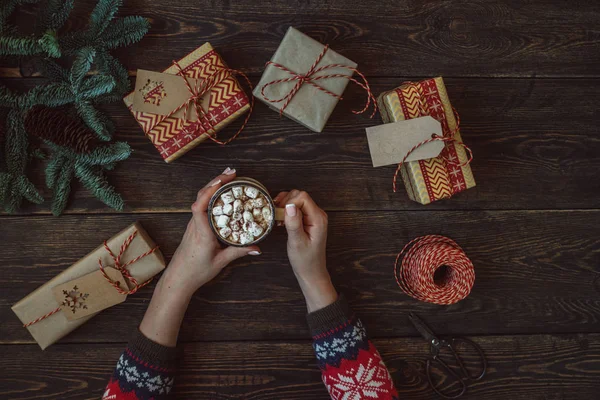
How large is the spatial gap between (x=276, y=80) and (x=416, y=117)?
1.22 ft

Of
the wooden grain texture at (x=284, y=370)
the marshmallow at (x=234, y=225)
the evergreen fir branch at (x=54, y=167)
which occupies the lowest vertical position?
the wooden grain texture at (x=284, y=370)

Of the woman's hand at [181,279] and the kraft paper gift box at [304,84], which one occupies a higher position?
the kraft paper gift box at [304,84]

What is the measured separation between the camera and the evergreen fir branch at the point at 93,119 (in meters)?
1.01

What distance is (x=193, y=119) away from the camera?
105 cm

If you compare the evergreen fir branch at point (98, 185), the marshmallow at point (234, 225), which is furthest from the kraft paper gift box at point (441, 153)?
the evergreen fir branch at point (98, 185)

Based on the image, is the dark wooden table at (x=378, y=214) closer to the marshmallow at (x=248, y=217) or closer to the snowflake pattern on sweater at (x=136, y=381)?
the snowflake pattern on sweater at (x=136, y=381)

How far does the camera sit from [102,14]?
1.02 meters

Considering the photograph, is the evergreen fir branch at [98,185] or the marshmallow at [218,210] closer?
the marshmallow at [218,210]

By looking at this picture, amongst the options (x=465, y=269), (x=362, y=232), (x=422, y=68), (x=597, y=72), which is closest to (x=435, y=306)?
(x=465, y=269)

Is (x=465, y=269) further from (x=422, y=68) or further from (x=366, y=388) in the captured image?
(x=422, y=68)

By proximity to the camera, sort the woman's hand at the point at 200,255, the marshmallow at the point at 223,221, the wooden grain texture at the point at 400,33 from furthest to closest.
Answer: the wooden grain texture at the point at 400,33 → the woman's hand at the point at 200,255 → the marshmallow at the point at 223,221

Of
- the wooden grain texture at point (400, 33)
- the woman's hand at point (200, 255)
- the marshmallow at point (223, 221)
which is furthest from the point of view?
the wooden grain texture at point (400, 33)

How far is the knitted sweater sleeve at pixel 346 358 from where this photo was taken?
1.06m

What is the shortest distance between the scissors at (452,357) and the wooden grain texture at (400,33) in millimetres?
723
